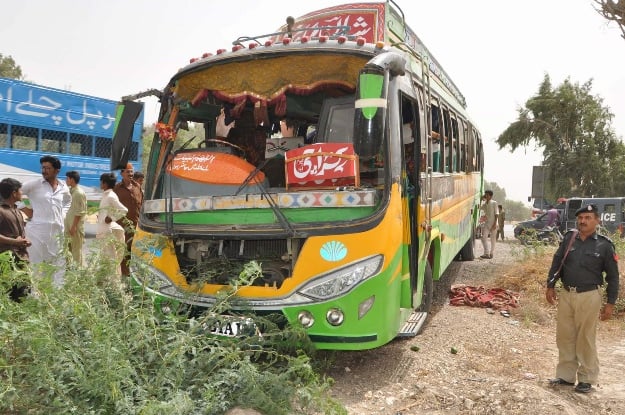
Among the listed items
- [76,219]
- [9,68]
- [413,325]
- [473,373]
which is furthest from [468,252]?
[9,68]

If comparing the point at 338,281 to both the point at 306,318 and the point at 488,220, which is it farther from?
the point at 488,220

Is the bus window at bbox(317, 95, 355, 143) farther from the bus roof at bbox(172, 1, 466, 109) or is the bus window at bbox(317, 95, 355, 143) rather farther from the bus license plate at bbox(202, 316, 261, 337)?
the bus license plate at bbox(202, 316, 261, 337)

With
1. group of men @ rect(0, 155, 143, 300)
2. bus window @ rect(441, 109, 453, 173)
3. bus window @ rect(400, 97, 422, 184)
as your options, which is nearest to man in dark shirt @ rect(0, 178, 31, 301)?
group of men @ rect(0, 155, 143, 300)

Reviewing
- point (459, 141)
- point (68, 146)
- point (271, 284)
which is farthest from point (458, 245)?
point (68, 146)

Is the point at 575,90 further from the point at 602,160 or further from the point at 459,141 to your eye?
the point at 459,141

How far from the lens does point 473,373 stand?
195 inches

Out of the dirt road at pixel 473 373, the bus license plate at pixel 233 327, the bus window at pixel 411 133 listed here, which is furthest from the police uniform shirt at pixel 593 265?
the bus license plate at pixel 233 327

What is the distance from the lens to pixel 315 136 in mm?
4941

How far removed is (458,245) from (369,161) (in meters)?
5.13

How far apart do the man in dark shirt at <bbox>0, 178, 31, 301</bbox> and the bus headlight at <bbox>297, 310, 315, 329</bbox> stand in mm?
2596

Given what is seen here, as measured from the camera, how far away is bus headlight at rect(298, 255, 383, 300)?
13.6 ft

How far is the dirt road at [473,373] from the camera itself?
4.20 m

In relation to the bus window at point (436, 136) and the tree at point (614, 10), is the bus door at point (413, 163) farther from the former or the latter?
the tree at point (614, 10)

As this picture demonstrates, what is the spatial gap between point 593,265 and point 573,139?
1102 inches
